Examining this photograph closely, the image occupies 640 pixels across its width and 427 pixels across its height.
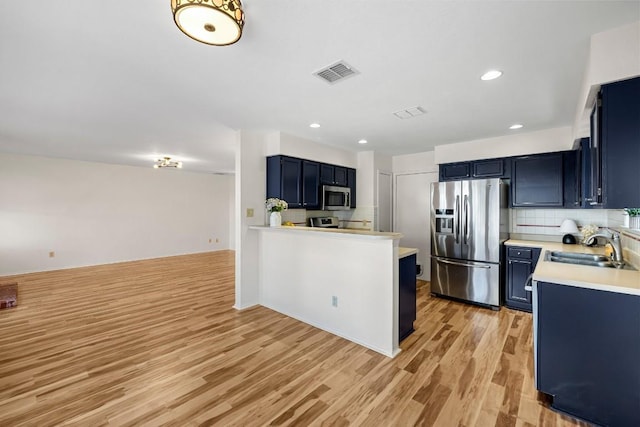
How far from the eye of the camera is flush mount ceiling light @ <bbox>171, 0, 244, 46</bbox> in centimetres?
122

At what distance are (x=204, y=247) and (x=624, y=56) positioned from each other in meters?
9.17

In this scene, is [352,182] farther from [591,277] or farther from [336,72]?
[591,277]

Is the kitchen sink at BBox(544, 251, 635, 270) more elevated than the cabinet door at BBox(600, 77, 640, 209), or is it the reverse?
the cabinet door at BBox(600, 77, 640, 209)

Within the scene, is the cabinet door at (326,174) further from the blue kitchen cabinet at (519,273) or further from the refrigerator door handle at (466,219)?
the blue kitchen cabinet at (519,273)

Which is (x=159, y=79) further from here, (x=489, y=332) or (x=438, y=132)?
A: (x=489, y=332)

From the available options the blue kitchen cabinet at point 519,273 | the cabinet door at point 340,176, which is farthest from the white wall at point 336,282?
the blue kitchen cabinet at point 519,273

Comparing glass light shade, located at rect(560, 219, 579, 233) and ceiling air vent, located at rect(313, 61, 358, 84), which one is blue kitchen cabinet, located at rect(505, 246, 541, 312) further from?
ceiling air vent, located at rect(313, 61, 358, 84)

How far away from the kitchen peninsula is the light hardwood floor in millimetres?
185

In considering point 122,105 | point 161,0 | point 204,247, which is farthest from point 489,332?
point 204,247

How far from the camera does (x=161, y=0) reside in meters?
1.45

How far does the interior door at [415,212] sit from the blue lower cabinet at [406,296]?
2.35 meters

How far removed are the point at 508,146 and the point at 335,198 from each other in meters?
2.74

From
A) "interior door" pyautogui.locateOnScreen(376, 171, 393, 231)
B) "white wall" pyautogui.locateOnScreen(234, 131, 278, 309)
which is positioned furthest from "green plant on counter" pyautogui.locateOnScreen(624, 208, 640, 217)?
"white wall" pyautogui.locateOnScreen(234, 131, 278, 309)

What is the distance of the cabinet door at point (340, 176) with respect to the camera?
4926 millimetres
